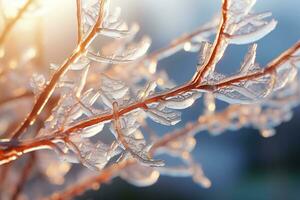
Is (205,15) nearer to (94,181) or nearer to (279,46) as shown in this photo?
(279,46)

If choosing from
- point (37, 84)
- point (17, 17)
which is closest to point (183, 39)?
point (17, 17)

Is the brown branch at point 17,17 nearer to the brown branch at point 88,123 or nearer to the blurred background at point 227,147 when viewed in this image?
the brown branch at point 88,123

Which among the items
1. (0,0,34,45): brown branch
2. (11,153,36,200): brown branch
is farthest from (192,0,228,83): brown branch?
(11,153,36,200): brown branch

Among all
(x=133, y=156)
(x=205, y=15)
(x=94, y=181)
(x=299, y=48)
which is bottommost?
(x=205, y=15)

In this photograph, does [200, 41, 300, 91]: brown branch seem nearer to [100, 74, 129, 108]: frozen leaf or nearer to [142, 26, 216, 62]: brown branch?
[100, 74, 129, 108]: frozen leaf

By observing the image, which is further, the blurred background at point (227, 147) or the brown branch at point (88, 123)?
the blurred background at point (227, 147)

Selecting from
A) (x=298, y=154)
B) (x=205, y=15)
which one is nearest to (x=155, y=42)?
(x=205, y=15)

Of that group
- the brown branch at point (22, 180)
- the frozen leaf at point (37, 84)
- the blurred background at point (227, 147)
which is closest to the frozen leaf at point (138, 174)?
the brown branch at point (22, 180)

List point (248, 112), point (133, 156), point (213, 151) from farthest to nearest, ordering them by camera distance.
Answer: point (213, 151)
point (248, 112)
point (133, 156)
